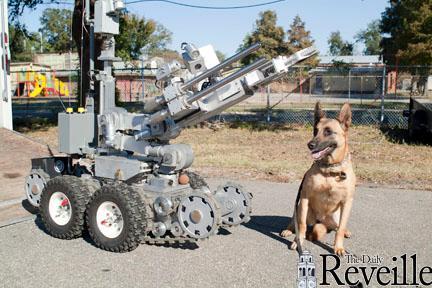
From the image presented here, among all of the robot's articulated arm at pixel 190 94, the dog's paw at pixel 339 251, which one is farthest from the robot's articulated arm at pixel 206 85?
the dog's paw at pixel 339 251

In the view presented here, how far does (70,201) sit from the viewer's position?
5.41 meters

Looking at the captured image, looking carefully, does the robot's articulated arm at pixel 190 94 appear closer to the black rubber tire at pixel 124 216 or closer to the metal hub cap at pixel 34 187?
the black rubber tire at pixel 124 216

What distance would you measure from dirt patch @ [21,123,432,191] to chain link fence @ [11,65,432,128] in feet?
5.28

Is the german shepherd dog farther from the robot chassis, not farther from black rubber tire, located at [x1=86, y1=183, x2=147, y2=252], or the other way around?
black rubber tire, located at [x1=86, y1=183, x2=147, y2=252]

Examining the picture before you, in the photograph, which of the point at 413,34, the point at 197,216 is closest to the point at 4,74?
the point at 197,216

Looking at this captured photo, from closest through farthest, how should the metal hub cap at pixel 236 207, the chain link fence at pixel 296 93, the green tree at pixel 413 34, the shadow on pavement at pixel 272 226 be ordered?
the shadow on pavement at pixel 272 226 → the metal hub cap at pixel 236 207 → the chain link fence at pixel 296 93 → the green tree at pixel 413 34

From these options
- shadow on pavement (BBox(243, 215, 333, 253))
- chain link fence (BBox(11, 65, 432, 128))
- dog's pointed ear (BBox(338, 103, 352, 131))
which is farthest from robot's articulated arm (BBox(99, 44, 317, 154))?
shadow on pavement (BBox(243, 215, 333, 253))

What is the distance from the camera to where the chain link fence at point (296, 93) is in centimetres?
1923

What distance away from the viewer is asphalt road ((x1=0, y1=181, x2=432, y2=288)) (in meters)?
4.44

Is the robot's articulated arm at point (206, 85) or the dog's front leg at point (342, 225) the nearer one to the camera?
the robot's articulated arm at point (206, 85)

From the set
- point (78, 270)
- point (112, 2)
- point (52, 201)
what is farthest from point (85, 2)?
point (78, 270)

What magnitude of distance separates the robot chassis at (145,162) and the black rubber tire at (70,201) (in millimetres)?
11

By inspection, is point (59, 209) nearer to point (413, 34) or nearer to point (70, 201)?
point (70, 201)

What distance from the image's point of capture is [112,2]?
5.74 meters
